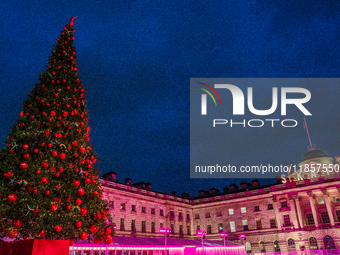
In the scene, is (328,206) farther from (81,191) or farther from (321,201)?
(81,191)

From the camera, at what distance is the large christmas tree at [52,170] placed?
27.0 ft

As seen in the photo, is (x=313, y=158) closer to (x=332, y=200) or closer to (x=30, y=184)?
(x=332, y=200)

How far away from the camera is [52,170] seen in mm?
8836

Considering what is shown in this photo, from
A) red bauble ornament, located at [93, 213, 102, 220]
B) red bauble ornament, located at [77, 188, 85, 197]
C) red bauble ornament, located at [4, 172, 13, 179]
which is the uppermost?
red bauble ornament, located at [4, 172, 13, 179]

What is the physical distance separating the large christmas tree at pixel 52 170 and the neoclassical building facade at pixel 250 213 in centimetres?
3714

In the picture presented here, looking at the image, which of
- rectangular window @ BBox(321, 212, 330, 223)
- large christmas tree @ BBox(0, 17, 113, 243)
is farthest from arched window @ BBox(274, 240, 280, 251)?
large christmas tree @ BBox(0, 17, 113, 243)

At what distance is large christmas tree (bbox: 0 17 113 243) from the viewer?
8227mm

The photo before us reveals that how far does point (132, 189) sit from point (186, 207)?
16.0m

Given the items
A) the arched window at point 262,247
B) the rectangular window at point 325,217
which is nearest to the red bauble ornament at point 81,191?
the arched window at point 262,247

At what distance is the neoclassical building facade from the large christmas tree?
37.1 metres

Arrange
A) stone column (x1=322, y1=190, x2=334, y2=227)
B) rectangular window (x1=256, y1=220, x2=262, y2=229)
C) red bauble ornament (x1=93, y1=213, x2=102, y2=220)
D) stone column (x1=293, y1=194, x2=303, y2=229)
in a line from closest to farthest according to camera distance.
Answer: red bauble ornament (x1=93, y1=213, x2=102, y2=220)
stone column (x1=322, y1=190, x2=334, y2=227)
stone column (x1=293, y1=194, x2=303, y2=229)
rectangular window (x1=256, y1=220, x2=262, y2=229)

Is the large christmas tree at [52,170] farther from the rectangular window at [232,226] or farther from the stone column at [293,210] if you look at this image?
the rectangular window at [232,226]

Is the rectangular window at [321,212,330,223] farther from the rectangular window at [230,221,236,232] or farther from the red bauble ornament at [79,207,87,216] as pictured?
the red bauble ornament at [79,207,87,216]

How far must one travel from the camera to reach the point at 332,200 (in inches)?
2008
